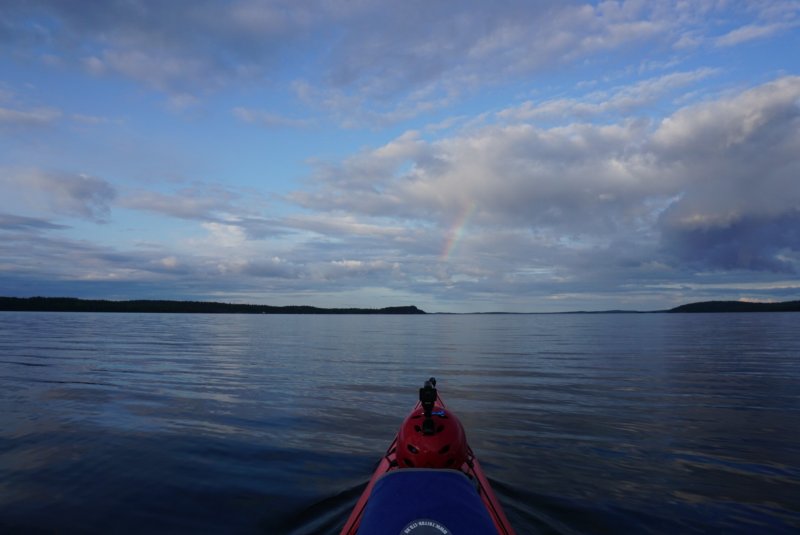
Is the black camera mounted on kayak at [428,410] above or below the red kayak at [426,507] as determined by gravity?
above

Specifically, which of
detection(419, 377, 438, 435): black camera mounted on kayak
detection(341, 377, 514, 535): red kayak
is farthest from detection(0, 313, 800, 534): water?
detection(341, 377, 514, 535): red kayak

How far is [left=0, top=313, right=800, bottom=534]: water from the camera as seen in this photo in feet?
28.2

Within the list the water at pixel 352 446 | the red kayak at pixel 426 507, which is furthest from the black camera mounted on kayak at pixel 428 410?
the water at pixel 352 446

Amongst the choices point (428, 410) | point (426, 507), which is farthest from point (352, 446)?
point (426, 507)

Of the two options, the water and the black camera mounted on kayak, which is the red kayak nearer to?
the black camera mounted on kayak

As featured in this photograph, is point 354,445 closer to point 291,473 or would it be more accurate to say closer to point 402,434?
point 291,473

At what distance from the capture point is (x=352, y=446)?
12711mm

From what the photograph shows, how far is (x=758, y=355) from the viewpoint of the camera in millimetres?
34000

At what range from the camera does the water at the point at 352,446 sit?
8.60 m

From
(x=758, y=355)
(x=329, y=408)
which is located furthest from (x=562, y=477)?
(x=758, y=355)

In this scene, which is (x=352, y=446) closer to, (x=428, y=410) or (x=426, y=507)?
(x=428, y=410)

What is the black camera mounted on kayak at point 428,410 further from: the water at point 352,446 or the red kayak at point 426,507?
the water at point 352,446

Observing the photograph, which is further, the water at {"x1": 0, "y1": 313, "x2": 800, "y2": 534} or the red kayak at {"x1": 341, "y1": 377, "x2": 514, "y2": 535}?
the water at {"x1": 0, "y1": 313, "x2": 800, "y2": 534}

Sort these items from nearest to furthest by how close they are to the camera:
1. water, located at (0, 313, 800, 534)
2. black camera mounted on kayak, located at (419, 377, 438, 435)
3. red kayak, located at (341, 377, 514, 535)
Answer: red kayak, located at (341, 377, 514, 535), black camera mounted on kayak, located at (419, 377, 438, 435), water, located at (0, 313, 800, 534)
